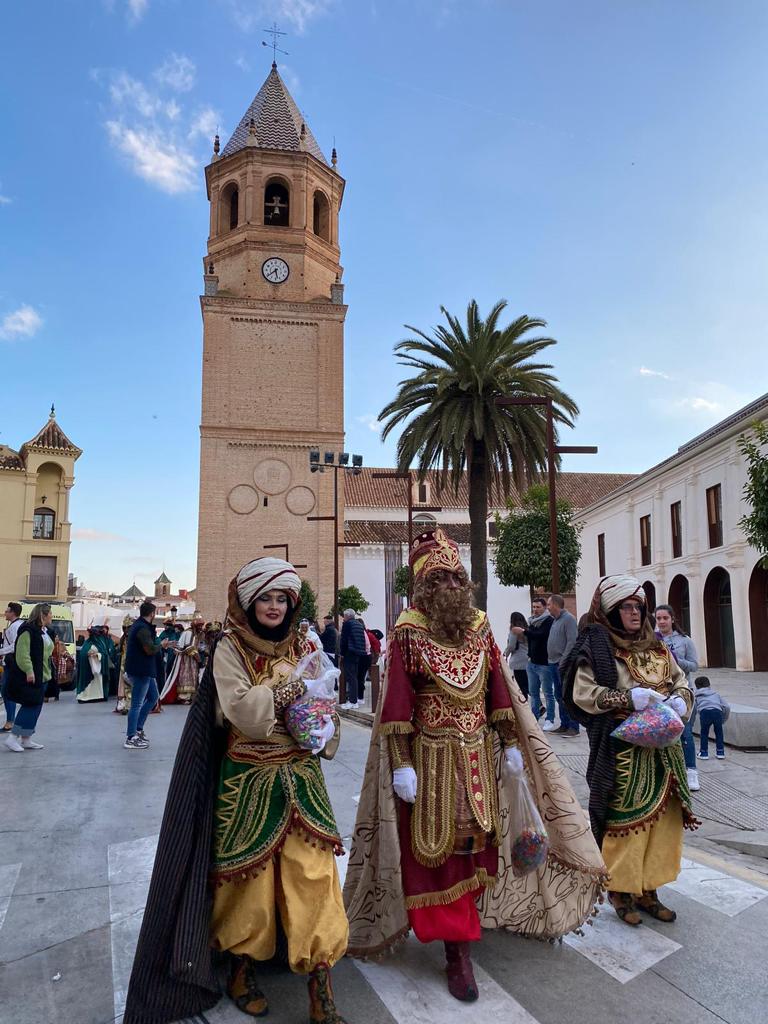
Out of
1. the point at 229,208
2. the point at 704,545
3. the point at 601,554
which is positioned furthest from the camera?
the point at 229,208

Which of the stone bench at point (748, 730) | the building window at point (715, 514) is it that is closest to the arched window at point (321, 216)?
the building window at point (715, 514)

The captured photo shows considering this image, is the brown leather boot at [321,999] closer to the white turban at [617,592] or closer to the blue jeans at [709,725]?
the white turban at [617,592]

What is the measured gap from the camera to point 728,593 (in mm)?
25078

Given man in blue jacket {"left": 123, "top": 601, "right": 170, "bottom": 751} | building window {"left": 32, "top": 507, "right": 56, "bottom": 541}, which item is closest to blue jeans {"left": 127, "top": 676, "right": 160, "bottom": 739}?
man in blue jacket {"left": 123, "top": 601, "right": 170, "bottom": 751}

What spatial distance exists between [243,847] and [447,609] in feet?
4.49

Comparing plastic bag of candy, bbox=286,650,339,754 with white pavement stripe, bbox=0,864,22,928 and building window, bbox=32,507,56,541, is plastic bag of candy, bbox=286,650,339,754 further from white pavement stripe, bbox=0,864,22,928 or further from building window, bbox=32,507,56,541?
building window, bbox=32,507,56,541

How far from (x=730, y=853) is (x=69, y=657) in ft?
54.5

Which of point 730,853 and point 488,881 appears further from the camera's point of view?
point 730,853

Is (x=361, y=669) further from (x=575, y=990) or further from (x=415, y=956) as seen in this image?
(x=575, y=990)

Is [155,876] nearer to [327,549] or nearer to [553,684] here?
[553,684]

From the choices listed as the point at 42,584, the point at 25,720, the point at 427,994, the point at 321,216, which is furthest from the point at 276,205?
the point at 427,994

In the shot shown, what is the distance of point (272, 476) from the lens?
40.7m

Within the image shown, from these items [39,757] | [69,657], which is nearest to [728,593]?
[69,657]

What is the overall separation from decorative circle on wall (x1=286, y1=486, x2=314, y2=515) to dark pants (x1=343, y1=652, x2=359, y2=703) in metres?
25.6
